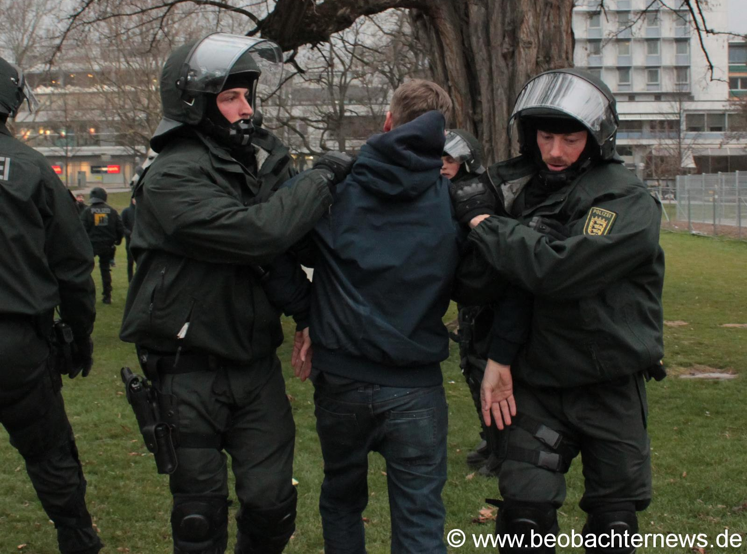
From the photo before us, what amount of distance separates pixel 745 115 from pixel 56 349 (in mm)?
47167

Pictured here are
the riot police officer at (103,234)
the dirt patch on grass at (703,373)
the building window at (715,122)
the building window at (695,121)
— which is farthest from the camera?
the building window at (715,122)

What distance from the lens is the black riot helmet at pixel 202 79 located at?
331 centimetres

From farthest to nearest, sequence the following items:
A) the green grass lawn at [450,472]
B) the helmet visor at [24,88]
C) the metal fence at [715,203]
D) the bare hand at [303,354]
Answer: the metal fence at [715,203] < the green grass lawn at [450,472] < the helmet visor at [24,88] < the bare hand at [303,354]

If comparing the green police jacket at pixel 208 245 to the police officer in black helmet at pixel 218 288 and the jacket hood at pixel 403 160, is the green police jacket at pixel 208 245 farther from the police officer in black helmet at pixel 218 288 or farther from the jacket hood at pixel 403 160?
the jacket hood at pixel 403 160

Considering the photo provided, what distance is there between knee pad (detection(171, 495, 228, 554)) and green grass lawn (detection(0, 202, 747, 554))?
1.13 meters

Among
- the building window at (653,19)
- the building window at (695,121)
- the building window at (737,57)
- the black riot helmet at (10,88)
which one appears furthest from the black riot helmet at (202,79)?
the building window at (737,57)

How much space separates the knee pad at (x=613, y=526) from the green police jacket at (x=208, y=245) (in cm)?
146

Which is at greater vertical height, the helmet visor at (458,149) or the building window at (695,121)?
the helmet visor at (458,149)

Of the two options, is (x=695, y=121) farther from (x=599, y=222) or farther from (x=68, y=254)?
(x=68, y=254)

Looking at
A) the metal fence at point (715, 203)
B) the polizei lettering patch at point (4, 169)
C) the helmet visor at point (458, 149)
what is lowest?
the metal fence at point (715, 203)

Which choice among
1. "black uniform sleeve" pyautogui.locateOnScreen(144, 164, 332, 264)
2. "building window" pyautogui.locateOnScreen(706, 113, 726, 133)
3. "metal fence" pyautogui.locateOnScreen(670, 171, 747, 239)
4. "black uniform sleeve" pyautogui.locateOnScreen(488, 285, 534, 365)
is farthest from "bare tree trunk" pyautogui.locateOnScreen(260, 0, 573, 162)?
"building window" pyautogui.locateOnScreen(706, 113, 726, 133)

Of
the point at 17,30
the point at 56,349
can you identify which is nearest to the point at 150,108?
the point at 17,30

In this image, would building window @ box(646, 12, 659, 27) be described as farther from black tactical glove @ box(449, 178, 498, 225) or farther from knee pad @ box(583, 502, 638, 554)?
knee pad @ box(583, 502, 638, 554)

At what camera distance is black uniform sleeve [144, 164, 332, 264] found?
3.05 meters
